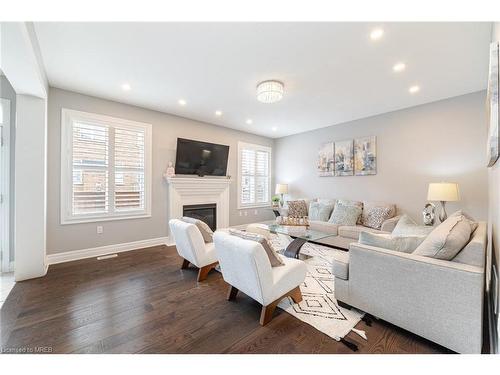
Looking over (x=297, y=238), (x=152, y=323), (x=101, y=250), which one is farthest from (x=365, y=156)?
(x=101, y=250)

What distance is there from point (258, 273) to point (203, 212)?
3.44 meters

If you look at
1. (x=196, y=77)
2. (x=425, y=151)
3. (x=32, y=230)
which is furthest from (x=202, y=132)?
(x=425, y=151)

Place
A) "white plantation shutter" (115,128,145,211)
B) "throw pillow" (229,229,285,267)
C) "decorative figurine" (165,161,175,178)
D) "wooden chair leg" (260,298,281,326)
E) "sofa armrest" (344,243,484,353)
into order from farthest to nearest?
"decorative figurine" (165,161,175,178)
"white plantation shutter" (115,128,145,211)
"throw pillow" (229,229,285,267)
"wooden chair leg" (260,298,281,326)
"sofa armrest" (344,243,484,353)

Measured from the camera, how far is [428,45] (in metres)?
2.25

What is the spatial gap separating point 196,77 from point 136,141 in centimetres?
195

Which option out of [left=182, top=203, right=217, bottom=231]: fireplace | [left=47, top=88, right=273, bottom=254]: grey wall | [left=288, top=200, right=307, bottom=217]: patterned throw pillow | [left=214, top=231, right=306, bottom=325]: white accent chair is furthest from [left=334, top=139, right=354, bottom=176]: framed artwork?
[left=214, top=231, right=306, bottom=325]: white accent chair

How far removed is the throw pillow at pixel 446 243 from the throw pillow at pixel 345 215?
8.52 feet

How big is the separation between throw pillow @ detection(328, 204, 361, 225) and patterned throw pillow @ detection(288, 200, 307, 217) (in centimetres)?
84

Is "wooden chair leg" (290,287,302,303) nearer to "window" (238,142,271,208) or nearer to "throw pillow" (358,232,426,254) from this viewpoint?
"throw pillow" (358,232,426,254)

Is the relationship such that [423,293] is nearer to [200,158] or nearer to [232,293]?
[232,293]

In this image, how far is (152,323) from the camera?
1.90m

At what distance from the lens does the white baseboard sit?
3.35 metres

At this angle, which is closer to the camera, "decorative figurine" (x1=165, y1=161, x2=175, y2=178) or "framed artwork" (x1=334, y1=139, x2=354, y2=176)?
"decorative figurine" (x1=165, y1=161, x2=175, y2=178)
